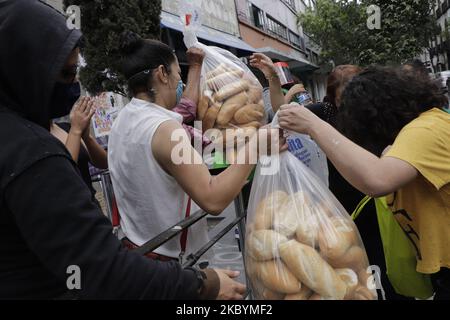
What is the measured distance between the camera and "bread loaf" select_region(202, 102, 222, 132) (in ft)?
5.66

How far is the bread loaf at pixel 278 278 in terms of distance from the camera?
134 cm

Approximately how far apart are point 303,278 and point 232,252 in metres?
2.71

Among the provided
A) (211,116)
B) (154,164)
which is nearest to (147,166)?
(154,164)

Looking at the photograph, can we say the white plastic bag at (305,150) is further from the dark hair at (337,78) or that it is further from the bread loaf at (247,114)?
the dark hair at (337,78)

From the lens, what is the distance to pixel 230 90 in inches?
67.5

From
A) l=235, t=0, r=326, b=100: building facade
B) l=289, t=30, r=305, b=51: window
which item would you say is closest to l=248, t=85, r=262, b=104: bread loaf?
l=235, t=0, r=326, b=100: building facade

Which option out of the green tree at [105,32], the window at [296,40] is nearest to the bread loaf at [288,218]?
the green tree at [105,32]

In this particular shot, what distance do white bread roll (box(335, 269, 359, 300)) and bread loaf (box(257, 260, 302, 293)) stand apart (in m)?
0.15

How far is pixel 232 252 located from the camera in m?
3.98

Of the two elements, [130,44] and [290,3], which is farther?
[290,3]

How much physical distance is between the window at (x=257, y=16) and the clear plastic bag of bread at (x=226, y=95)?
17.4 m

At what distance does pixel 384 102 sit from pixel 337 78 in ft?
3.82

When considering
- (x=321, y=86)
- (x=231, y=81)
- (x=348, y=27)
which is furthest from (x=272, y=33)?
(x=231, y=81)

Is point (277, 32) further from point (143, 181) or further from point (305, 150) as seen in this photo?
point (143, 181)
